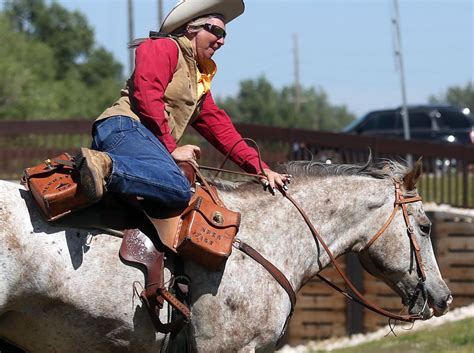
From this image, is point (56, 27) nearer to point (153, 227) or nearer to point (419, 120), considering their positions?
point (419, 120)

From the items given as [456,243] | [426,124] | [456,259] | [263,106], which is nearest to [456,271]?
[456,259]

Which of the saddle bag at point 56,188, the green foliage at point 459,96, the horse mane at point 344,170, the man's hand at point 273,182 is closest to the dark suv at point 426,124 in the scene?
the horse mane at point 344,170

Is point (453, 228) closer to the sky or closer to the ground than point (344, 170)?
closer to the ground

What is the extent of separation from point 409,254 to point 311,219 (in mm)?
671

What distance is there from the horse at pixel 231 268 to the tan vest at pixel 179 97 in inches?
20.7

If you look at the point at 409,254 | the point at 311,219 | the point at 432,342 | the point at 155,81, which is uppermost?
the point at 155,81

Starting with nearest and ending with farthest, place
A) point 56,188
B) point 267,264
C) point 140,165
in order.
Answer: point 56,188 < point 140,165 < point 267,264

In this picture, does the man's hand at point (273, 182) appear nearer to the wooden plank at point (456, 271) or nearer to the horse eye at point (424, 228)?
the horse eye at point (424, 228)

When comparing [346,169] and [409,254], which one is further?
[346,169]

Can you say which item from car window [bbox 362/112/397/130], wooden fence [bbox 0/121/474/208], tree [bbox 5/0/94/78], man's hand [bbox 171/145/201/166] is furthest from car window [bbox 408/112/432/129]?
tree [bbox 5/0/94/78]

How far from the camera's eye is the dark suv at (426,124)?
27359mm

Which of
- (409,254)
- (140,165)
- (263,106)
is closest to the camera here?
(140,165)

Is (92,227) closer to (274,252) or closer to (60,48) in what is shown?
(274,252)

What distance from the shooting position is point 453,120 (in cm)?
2772
